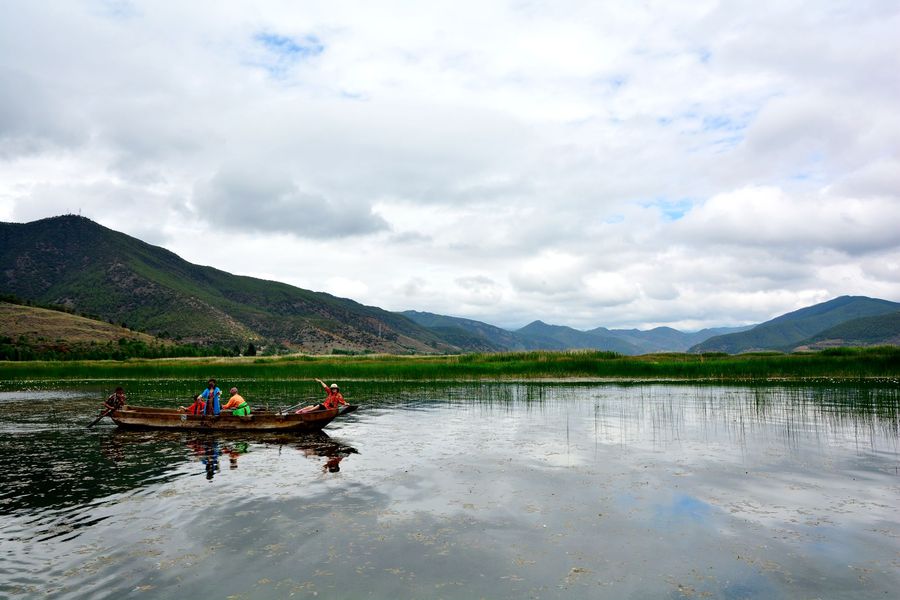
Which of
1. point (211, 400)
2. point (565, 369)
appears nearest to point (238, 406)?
point (211, 400)

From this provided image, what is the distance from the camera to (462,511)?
49.4 ft

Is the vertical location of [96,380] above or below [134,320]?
below

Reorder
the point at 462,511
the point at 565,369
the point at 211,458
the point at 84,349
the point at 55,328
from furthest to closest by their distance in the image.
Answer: the point at 55,328
the point at 84,349
the point at 565,369
the point at 211,458
the point at 462,511

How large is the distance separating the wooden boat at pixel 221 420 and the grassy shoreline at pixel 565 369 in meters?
34.2

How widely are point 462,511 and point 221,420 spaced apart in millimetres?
18541

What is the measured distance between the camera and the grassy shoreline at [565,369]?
5466 centimetres

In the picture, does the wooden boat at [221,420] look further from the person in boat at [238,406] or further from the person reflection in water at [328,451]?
the person reflection in water at [328,451]

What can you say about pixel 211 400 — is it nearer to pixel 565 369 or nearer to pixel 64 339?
pixel 565 369

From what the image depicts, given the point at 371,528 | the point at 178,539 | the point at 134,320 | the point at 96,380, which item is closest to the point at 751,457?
the point at 371,528

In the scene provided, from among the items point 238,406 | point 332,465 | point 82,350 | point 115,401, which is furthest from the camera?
point 82,350

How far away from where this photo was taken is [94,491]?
1680 centimetres

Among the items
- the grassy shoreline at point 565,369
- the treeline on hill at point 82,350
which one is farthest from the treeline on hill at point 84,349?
the grassy shoreline at point 565,369

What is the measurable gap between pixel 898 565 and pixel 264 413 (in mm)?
25705

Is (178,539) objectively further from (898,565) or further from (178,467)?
(898,565)
